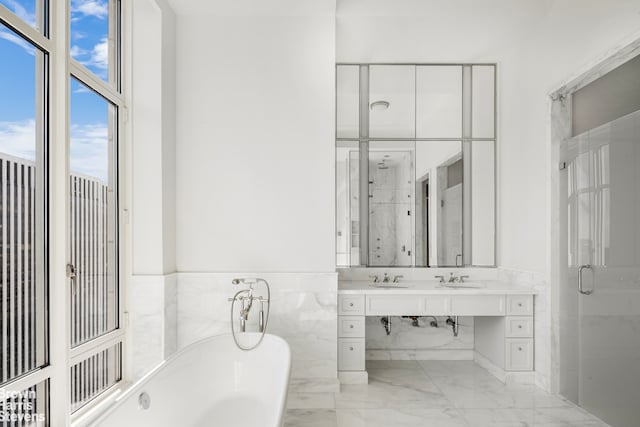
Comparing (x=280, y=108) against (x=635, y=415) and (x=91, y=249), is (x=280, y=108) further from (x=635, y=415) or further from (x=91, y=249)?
(x=635, y=415)

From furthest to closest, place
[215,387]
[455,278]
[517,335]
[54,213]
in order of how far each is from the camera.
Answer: [455,278], [517,335], [215,387], [54,213]

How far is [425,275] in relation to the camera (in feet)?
12.5

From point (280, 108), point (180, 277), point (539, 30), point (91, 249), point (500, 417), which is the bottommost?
point (500, 417)

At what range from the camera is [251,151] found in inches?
123

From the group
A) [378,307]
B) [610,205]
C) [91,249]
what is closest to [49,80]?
[91,249]

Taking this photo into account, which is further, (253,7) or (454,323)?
(454,323)

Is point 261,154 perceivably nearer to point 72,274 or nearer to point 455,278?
point 72,274

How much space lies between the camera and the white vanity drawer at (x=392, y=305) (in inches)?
126

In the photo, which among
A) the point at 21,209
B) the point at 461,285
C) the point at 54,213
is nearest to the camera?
the point at 21,209

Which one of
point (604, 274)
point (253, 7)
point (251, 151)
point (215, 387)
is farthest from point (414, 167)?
point (215, 387)

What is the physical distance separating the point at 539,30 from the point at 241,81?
98.4 inches

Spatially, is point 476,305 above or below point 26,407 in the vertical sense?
above

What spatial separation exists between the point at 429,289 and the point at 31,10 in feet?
10.2

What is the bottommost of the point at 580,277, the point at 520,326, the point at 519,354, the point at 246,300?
the point at 519,354
